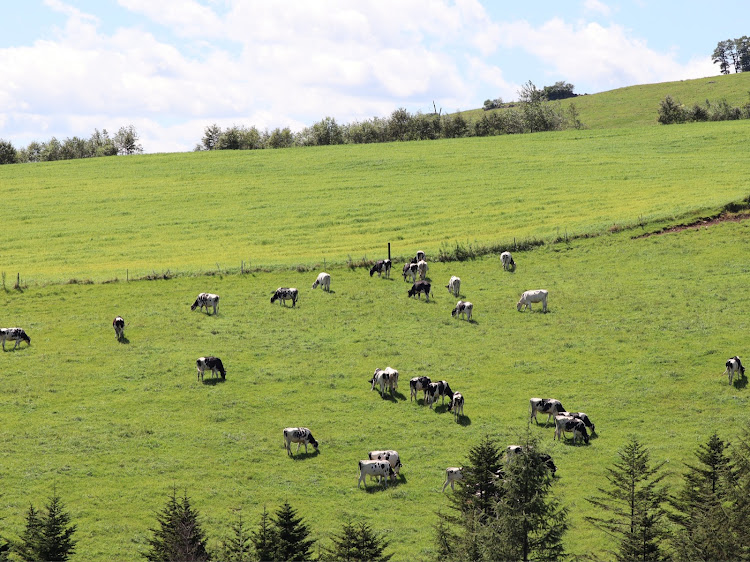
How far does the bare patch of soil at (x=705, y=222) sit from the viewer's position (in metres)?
61.3

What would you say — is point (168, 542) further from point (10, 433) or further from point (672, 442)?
point (672, 442)

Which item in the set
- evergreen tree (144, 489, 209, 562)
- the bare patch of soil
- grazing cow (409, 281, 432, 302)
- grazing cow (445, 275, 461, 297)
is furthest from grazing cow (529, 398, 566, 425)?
the bare patch of soil

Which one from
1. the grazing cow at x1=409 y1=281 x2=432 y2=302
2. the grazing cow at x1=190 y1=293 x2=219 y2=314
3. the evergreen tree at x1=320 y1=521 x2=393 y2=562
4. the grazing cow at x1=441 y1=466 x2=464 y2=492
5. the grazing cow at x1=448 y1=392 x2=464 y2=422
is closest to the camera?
the evergreen tree at x1=320 y1=521 x2=393 y2=562

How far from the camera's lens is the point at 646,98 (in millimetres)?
157125

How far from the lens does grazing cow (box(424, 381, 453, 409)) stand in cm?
3535

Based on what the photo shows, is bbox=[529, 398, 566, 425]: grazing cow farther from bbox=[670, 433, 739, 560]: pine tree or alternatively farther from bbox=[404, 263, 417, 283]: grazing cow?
bbox=[404, 263, 417, 283]: grazing cow

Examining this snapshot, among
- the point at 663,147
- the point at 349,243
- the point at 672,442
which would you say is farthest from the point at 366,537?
the point at 663,147

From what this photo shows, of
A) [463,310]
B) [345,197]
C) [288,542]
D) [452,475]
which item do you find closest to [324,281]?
[463,310]

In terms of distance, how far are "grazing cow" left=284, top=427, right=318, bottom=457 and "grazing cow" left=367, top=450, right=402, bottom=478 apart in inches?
107

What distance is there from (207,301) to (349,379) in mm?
14043

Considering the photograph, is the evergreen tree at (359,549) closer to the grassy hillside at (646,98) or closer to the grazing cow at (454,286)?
the grazing cow at (454,286)

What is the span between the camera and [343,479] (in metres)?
29.2

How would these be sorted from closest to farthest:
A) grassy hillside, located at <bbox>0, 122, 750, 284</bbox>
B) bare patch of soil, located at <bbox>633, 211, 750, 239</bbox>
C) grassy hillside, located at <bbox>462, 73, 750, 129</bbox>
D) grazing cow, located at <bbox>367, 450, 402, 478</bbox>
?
grazing cow, located at <bbox>367, 450, 402, 478</bbox> → bare patch of soil, located at <bbox>633, 211, 750, 239</bbox> → grassy hillside, located at <bbox>0, 122, 750, 284</bbox> → grassy hillside, located at <bbox>462, 73, 750, 129</bbox>

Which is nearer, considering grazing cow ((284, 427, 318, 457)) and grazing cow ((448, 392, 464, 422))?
grazing cow ((284, 427, 318, 457))
